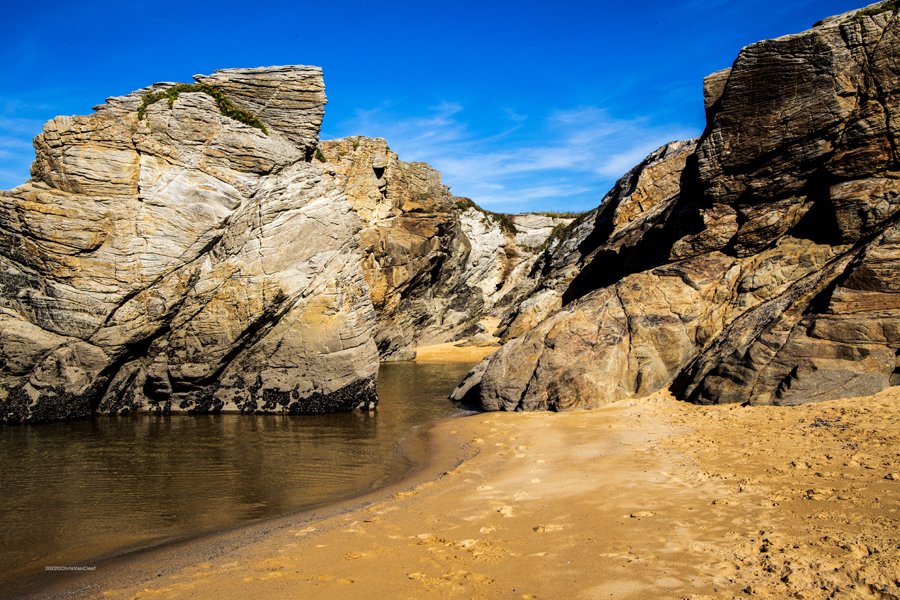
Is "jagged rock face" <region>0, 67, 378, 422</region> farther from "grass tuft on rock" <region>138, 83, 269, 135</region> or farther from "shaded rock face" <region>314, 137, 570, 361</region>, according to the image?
"shaded rock face" <region>314, 137, 570, 361</region>

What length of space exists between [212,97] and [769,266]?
18.4 metres

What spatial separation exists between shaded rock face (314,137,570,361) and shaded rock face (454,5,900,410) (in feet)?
60.8

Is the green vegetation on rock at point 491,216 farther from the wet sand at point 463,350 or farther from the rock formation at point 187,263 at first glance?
the rock formation at point 187,263

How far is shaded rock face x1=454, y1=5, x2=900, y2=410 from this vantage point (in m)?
12.7

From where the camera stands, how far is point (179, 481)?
11617 mm

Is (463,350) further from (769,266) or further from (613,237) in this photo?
(769,266)

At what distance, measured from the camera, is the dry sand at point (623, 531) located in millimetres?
5773

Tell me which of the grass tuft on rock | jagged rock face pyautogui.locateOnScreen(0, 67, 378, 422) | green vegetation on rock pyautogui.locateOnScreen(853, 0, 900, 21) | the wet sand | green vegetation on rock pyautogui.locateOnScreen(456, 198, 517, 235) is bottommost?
the wet sand

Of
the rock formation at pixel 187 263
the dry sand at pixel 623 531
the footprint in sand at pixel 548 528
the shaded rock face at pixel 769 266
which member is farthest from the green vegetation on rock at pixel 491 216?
the footprint in sand at pixel 548 528

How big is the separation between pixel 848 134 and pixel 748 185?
2.68 m

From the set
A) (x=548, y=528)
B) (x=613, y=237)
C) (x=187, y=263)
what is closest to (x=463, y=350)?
(x=613, y=237)

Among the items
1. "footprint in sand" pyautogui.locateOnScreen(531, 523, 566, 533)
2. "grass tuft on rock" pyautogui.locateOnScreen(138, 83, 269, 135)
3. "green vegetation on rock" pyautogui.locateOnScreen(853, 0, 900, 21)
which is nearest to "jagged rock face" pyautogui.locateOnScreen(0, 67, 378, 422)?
"grass tuft on rock" pyautogui.locateOnScreen(138, 83, 269, 135)

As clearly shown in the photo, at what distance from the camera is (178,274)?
62.3ft

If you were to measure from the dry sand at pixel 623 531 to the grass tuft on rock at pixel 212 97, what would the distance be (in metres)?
15.1
